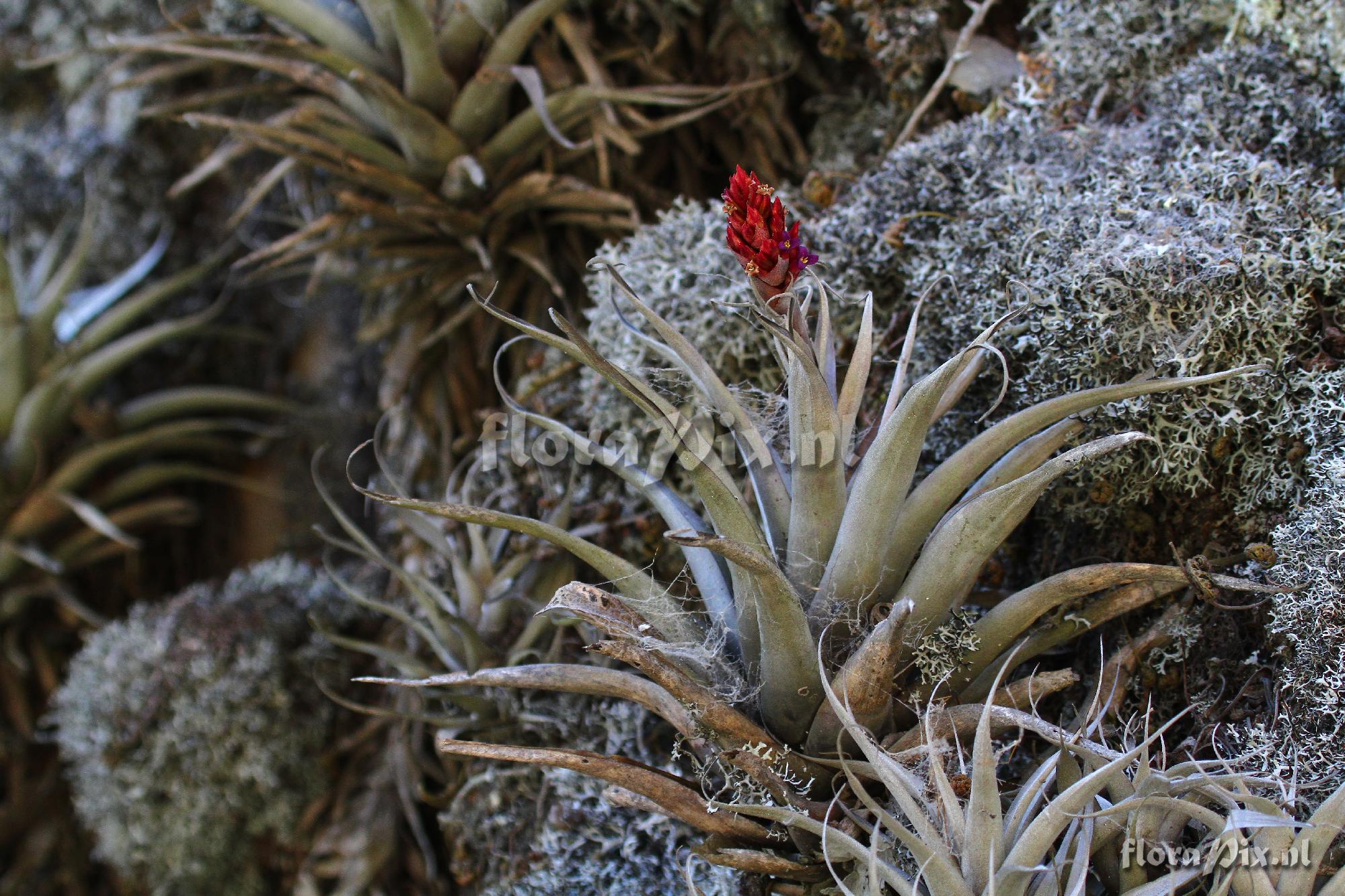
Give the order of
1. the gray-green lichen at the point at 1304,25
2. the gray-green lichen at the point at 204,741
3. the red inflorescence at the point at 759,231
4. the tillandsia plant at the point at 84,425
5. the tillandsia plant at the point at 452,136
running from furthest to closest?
the tillandsia plant at the point at 84,425, the gray-green lichen at the point at 204,741, the tillandsia plant at the point at 452,136, the gray-green lichen at the point at 1304,25, the red inflorescence at the point at 759,231

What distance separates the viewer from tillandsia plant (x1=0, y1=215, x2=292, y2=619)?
71.7 inches

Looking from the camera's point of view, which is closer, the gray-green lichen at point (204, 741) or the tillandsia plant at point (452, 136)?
the tillandsia plant at point (452, 136)

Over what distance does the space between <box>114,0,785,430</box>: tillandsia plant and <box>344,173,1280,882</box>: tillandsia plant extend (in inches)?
23.8

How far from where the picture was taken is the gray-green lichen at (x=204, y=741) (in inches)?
59.7

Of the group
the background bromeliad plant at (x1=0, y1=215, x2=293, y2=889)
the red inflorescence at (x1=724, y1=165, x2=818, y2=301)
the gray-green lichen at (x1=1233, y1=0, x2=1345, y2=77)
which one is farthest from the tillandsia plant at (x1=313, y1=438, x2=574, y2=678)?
the gray-green lichen at (x1=1233, y1=0, x2=1345, y2=77)

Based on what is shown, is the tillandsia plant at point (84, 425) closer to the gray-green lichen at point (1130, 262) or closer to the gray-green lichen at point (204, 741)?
the gray-green lichen at point (204, 741)

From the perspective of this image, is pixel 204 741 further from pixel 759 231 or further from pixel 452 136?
pixel 759 231

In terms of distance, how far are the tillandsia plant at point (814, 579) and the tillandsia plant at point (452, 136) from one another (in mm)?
605

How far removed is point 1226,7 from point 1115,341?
59cm

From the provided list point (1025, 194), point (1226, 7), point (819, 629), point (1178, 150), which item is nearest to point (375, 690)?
point (819, 629)

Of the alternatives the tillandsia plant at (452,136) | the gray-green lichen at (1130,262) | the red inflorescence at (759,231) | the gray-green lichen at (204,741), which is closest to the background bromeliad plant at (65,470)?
the gray-green lichen at (204,741)

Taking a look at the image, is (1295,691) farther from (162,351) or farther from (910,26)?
(162,351)

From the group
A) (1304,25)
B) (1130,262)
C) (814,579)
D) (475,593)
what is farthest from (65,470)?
(1304,25)

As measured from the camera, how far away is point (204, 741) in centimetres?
151
